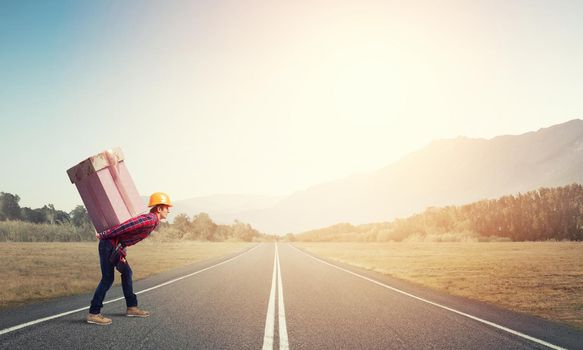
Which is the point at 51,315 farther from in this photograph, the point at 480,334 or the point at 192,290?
the point at 480,334

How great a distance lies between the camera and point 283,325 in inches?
259

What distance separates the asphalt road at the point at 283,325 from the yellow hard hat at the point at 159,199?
198cm

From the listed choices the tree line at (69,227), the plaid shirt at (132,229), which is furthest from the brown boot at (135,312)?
the tree line at (69,227)

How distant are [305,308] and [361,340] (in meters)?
3.05

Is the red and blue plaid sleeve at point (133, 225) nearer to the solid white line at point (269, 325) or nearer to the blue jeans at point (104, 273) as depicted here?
the blue jeans at point (104, 273)

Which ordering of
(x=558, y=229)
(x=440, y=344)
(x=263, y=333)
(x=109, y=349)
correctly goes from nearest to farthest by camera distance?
(x=109, y=349) → (x=440, y=344) → (x=263, y=333) → (x=558, y=229)

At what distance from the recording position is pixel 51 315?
23.7 feet

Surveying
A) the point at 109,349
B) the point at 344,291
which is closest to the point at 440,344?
the point at 109,349

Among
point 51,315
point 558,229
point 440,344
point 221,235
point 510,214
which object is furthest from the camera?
point 221,235

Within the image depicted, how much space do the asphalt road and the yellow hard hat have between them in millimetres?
1982

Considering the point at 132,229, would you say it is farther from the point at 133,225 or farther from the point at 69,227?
the point at 69,227

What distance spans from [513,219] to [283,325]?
52.7 meters

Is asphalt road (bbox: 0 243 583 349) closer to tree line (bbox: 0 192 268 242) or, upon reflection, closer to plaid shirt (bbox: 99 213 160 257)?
plaid shirt (bbox: 99 213 160 257)

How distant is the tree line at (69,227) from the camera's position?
40.3 meters
